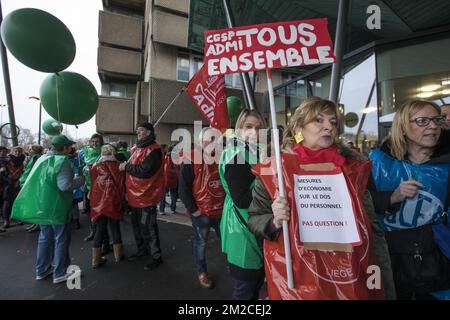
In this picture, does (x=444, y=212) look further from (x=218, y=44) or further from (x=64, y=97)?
(x=64, y=97)

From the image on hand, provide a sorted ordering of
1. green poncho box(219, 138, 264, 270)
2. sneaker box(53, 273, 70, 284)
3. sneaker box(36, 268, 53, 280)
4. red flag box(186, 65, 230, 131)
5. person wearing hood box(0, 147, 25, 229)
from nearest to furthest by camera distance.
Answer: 1. green poncho box(219, 138, 264, 270)
2. sneaker box(53, 273, 70, 284)
3. sneaker box(36, 268, 53, 280)
4. red flag box(186, 65, 230, 131)
5. person wearing hood box(0, 147, 25, 229)

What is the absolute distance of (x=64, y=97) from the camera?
384cm

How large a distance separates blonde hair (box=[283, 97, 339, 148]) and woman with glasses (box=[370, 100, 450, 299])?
55cm

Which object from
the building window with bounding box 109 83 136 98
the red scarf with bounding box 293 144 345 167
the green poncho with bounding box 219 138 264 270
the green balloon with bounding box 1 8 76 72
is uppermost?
the building window with bounding box 109 83 136 98

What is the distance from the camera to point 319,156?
1.41 metres

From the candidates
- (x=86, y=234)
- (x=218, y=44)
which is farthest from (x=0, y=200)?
(x=218, y=44)

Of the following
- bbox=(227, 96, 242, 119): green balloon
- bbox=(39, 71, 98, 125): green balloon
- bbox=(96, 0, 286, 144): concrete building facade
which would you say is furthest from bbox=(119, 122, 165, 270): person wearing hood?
bbox=(96, 0, 286, 144): concrete building facade

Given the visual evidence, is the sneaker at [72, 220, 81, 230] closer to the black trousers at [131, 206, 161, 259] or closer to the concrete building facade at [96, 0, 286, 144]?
the black trousers at [131, 206, 161, 259]

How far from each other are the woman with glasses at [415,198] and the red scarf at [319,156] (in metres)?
0.46

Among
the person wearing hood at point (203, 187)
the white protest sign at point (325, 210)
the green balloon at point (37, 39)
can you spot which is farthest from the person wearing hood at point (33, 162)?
the white protest sign at point (325, 210)

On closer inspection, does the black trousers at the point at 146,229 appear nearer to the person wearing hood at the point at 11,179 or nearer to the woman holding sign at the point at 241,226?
the woman holding sign at the point at 241,226

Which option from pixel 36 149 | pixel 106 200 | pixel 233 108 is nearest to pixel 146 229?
pixel 106 200

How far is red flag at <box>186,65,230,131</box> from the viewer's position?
4.43 m

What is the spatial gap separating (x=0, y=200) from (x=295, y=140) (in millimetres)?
7745
